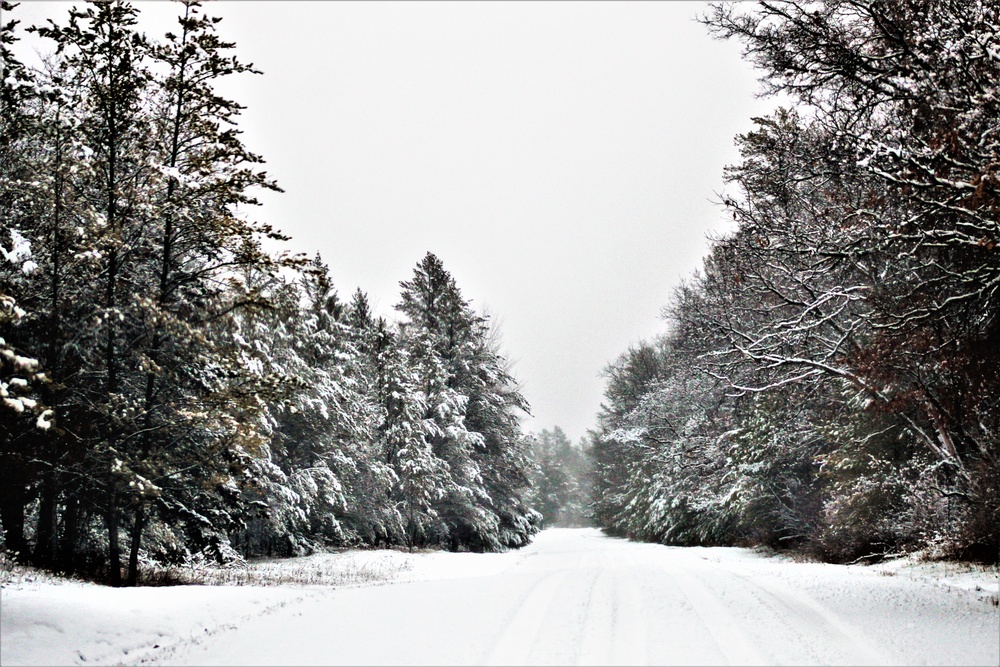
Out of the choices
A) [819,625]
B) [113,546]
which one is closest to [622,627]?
[819,625]

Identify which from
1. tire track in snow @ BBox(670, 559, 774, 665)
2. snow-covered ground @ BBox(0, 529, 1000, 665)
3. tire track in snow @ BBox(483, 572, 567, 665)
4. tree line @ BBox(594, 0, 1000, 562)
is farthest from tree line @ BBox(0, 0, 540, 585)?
tree line @ BBox(594, 0, 1000, 562)

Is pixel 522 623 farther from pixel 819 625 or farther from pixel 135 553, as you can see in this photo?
pixel 135 553

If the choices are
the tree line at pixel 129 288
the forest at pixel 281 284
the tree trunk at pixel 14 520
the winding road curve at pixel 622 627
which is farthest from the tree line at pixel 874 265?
the tree trunk at pixel 14 520

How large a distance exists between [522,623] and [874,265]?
9.80 m

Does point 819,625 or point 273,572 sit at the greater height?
point 819,625

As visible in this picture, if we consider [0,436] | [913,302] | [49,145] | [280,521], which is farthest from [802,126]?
[280,521]

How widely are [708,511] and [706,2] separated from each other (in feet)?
67.3

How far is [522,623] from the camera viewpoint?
23.9 feet

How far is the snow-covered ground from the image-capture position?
6.03 m

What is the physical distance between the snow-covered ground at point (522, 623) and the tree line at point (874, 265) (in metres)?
3.02

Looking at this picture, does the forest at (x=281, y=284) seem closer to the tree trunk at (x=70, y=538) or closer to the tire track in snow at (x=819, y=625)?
the tree trunk at (x=70, y=538)

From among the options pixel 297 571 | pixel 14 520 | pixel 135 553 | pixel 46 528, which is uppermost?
pixel 14 520

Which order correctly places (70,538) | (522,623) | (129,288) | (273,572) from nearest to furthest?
(522,623) → (70,538) → (129,288) → (273,572)

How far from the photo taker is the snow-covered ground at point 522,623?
19.8 feet
